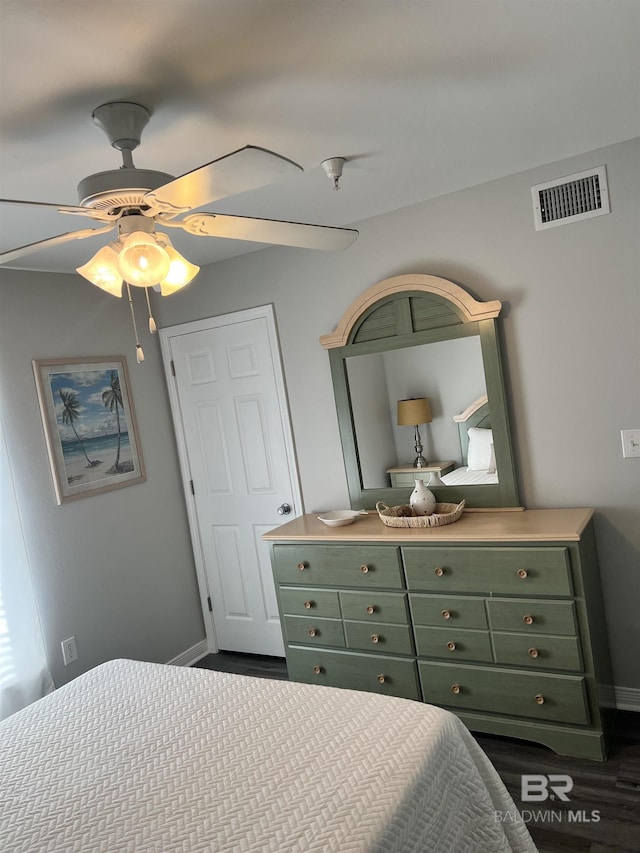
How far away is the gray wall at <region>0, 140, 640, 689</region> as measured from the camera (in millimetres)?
2727

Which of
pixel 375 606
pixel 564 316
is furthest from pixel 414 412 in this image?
pixel 375 606

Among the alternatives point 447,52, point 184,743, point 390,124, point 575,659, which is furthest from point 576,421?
point 184,743

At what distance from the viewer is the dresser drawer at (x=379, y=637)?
2871 millimetres

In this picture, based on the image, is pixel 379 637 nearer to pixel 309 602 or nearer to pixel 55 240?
pixel 309 602

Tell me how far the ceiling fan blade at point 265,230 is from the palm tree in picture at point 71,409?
71.4 inches

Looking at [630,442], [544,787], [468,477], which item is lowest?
[544,787]

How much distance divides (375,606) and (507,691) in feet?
2.15

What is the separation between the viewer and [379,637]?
293 centimetres

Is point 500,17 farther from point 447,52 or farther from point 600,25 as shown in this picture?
point 600,25

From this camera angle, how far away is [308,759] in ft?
5.44

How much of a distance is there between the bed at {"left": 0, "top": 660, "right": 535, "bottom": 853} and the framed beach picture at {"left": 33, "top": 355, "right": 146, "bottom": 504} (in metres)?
1.41

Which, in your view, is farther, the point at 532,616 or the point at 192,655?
the point at 192,655

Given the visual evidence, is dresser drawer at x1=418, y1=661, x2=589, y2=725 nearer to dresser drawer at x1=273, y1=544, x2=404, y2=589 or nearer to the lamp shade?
dresser drawer at x1=273, y1=544, x2=404, y2=589

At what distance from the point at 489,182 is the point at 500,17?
143 centimetres
